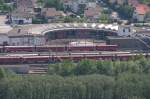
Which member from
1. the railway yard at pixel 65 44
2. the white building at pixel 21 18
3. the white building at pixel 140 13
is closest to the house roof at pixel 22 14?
the white building at pixel 21 18

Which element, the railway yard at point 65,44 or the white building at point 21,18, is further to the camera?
the white building at point 21,18

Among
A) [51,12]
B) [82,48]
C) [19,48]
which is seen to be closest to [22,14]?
[51,12]

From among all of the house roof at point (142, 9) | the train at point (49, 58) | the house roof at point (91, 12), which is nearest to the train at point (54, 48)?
the train at point (49, 58)

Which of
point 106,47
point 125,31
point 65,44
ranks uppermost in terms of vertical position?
point 125,31

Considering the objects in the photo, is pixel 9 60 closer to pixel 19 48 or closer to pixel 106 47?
pixel 19 48

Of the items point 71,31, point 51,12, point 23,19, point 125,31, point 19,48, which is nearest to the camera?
point 19,48

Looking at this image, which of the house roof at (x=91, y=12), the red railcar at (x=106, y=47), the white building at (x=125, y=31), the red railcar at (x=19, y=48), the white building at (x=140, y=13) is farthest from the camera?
the house roof at (x=91, y=12)

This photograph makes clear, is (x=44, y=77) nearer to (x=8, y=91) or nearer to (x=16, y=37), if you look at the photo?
(x=8, y=91)

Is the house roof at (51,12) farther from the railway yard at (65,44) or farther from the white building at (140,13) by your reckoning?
the white building at (140,13)

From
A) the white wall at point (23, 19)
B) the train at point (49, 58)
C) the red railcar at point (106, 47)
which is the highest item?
the train at point (49, 58)

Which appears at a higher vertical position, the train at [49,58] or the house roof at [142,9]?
the train at [49,58]

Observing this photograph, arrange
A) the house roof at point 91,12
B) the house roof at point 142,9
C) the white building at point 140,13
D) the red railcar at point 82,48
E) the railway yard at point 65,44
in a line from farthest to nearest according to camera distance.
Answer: the house roof at point 142,9 → the house roof at point 91,12 → the white building at point 140,13 → the red railcar at point 82,48 → the railway yard at point 65,44

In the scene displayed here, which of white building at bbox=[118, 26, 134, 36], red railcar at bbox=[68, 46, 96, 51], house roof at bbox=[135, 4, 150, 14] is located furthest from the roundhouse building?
house roof at bbox=[135, 4, 150, 14]

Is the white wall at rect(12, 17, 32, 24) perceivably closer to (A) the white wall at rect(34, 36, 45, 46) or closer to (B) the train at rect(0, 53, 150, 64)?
(A) the white wall at rect(34, 36, 45, 46)
